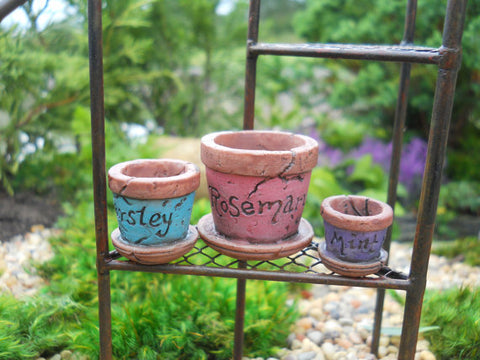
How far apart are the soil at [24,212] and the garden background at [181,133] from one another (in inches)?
0.5

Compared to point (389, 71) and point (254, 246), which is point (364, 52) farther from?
point (389, 71)

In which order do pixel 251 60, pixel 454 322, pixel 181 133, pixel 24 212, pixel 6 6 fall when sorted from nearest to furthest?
1. pixel 6 6
2. pixel 251 60
3. pixel 454 322
4. pixel 24 212
5. pixel 181 133

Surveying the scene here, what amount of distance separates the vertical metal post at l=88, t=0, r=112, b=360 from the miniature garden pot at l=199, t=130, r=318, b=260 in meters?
0.29

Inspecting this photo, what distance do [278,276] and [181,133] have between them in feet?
10.0

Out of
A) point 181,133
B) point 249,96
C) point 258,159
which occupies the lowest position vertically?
point 181,133

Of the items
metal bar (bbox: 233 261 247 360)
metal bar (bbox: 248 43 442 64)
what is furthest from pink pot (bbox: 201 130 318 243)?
metal bar (bbox: 233 261 247 360)

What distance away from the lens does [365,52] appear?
118 cm

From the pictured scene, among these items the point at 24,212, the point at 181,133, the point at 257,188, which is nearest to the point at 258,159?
the point at 257,188

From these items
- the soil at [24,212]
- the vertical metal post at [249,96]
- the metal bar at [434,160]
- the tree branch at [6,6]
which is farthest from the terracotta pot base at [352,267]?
the soil at [24,212]

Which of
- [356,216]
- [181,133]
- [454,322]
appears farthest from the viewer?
[181,133]

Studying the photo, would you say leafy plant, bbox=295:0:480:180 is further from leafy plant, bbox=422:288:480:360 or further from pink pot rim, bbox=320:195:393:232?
pink pot rim, bbox=320:195:393:232

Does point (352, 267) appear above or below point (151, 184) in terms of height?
below

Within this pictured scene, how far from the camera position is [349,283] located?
3.99 feet

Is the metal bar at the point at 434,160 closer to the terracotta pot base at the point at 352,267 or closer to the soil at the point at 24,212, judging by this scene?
the terracotta pot base at the point at 352,267
